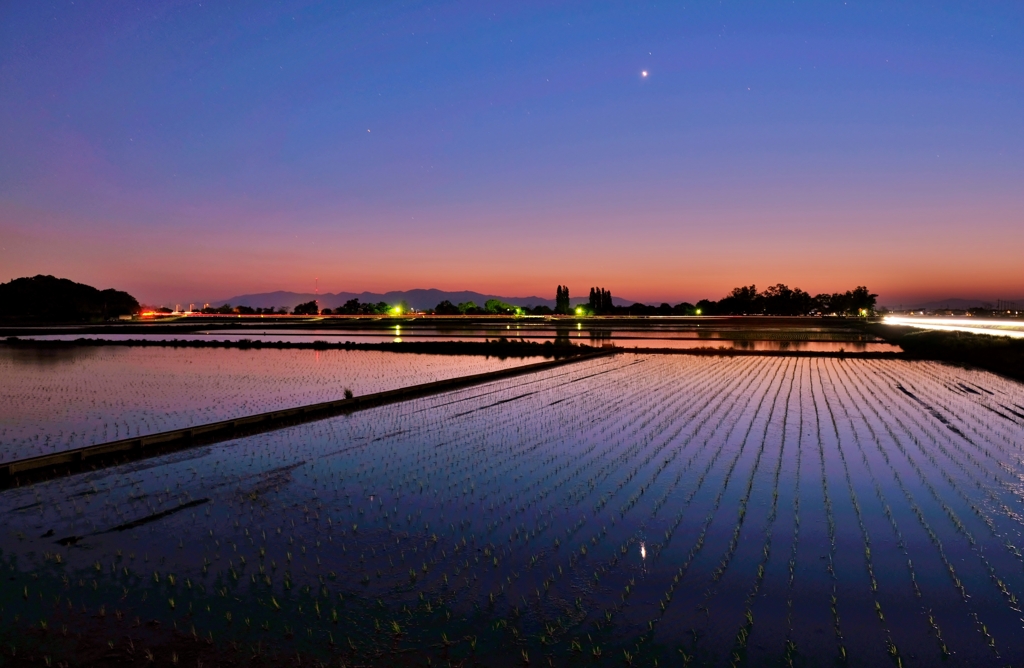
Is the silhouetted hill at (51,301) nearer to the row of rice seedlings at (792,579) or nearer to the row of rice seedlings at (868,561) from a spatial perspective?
the row of rice seedlings at (868,561)

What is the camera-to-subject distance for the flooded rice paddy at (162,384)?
13.4 meters

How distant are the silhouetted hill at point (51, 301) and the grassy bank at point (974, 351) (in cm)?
11063

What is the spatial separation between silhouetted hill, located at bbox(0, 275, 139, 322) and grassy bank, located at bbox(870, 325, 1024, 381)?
110632 millimetres

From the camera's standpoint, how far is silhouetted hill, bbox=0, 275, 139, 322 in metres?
106

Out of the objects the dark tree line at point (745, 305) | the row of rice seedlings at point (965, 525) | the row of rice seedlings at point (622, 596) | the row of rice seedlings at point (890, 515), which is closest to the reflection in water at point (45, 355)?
the row of rice seedlings at point (622, 596)

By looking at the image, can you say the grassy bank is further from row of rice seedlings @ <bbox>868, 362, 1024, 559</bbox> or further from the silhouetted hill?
the silhouetted hill

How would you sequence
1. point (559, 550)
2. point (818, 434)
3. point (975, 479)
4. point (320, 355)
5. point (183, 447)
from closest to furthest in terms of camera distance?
point (559, 550) → point (975, 479) → point (183, 447) → point (818, 434) → point (320, 355)

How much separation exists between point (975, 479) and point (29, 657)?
10.7 meters

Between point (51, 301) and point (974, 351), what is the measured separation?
404ft

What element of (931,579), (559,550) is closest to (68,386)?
(559,550)

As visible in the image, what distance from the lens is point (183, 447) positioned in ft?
37.3

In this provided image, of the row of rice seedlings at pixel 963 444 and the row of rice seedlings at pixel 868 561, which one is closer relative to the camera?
the row of rice seedlings at pixel 868 561

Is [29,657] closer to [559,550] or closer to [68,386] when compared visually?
[559,550]

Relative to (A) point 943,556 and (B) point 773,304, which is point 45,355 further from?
(B) point 773,304
